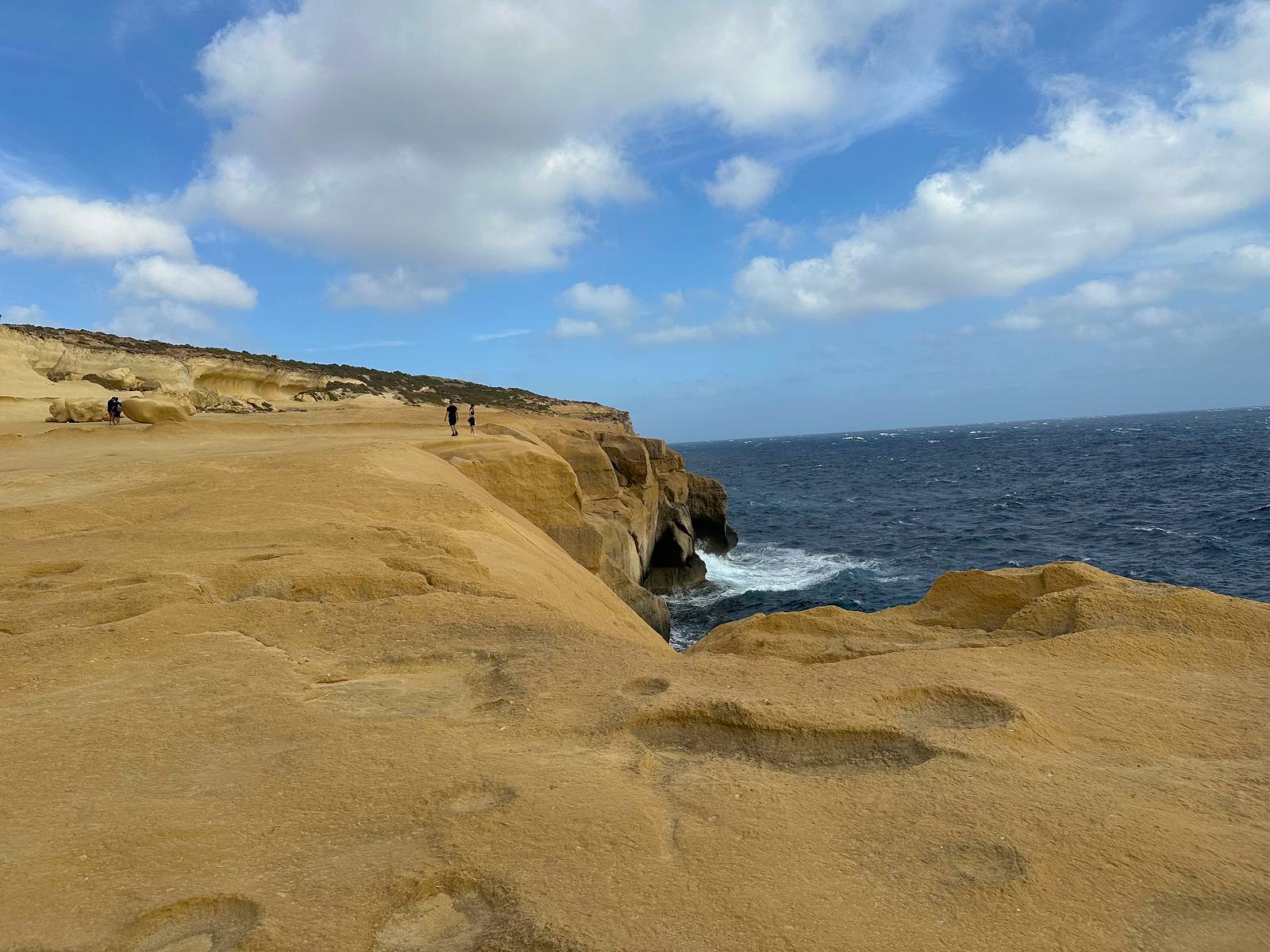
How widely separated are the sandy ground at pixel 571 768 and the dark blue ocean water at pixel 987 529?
14801 millimetres

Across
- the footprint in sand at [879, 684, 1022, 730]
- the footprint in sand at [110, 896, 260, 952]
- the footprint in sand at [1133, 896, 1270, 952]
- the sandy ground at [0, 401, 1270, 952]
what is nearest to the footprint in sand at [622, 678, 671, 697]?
the sandy ground at [0, 401, 1270, 952]

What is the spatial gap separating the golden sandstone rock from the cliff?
7.35m

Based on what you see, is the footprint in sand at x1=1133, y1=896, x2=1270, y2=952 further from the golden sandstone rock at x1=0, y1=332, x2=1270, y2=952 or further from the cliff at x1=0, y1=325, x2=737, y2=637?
the cliff at x1=0, y1=325, x2=737, y2=637

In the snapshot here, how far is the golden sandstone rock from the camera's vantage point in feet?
8.27

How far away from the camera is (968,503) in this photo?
40.2 meters

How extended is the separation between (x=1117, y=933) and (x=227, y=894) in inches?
113

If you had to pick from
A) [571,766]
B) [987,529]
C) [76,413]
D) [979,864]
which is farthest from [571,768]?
[987,529]

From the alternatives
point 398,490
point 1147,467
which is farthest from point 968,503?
point 398,490

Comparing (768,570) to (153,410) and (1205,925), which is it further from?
(1205,925)

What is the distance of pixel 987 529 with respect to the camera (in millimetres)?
31766

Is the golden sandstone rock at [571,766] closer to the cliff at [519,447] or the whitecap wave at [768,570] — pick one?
the cliff at [519,447]

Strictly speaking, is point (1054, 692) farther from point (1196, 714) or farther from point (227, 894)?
point (227, 894)

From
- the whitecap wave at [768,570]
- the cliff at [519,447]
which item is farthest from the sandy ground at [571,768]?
the whitecap wave at [768,570]

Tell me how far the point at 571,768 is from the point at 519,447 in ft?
38.9
